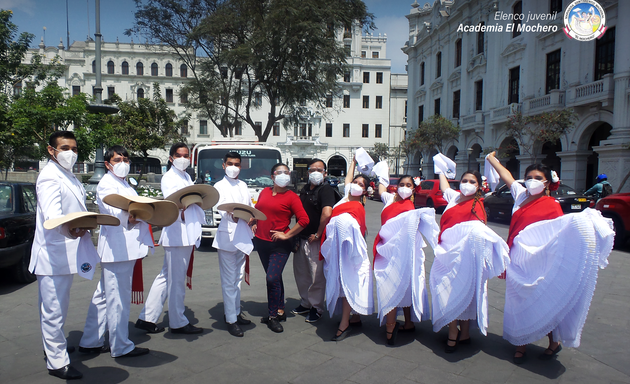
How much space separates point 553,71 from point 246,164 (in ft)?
66.3

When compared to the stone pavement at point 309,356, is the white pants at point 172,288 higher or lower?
higher

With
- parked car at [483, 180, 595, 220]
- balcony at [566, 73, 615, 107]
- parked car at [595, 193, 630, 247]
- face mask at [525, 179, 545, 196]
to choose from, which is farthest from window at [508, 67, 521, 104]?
face mask at [525, 179, 545, 196]

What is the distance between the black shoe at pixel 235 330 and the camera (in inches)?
177

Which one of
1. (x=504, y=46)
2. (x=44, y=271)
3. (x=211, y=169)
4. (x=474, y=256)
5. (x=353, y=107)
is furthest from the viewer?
(x=353, y=107)

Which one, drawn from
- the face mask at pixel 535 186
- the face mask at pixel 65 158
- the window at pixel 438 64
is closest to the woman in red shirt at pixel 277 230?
the face mask at pixel 65 158

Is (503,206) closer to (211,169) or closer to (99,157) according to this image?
(211,169)

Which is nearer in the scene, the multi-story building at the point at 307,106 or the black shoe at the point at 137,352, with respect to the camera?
the black shoe at the point at 137,352

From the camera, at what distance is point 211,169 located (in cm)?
1002

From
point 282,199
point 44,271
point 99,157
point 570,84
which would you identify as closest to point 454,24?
point 570,84

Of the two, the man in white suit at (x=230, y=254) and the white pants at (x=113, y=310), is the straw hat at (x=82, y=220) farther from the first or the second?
the man in white suit at (x=230, y=254)

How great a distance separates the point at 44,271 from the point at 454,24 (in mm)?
34049

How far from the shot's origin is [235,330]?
4512 mm

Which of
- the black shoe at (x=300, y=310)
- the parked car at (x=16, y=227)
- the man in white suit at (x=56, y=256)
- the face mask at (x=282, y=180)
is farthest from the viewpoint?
the parked car at (x=16, y=227)

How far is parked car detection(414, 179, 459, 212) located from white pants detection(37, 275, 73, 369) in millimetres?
16121
